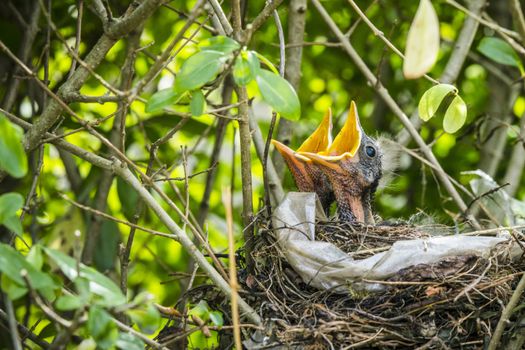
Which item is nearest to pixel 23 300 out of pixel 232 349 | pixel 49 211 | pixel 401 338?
pixel 49 211

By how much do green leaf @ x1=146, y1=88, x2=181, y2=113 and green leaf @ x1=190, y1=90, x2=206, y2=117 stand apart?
37mm

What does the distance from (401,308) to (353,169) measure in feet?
2.90

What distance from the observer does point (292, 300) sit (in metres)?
2.62

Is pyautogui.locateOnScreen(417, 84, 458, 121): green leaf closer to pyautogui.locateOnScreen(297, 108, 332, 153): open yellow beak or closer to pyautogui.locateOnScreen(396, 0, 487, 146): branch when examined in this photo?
pyautogui.locateOnScreen(297, 108, 332, 153): open yellow beak

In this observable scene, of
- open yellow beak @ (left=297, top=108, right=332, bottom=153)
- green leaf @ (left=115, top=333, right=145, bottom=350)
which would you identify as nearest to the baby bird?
open yellow beak @ (left=297, top=108, right=332, bottom=153)

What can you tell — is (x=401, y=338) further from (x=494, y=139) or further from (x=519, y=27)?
(x=494, y=139)

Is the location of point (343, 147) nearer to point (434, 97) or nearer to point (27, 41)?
point (434, 97)

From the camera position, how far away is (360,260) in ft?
8.80

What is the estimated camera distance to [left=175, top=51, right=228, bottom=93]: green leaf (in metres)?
1.98

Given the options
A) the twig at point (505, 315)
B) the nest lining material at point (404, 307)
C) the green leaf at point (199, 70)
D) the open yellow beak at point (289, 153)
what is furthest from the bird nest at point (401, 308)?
the green leaf at point (199, 70)

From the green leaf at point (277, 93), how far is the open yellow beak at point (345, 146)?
1.08 m

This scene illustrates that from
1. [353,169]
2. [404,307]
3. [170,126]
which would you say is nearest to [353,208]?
[353,169]

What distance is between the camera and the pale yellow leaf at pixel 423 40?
1771mm

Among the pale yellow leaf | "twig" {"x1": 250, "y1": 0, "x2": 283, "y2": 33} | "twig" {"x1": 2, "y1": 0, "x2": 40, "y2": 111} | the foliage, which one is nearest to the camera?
the pale yellow leaf
